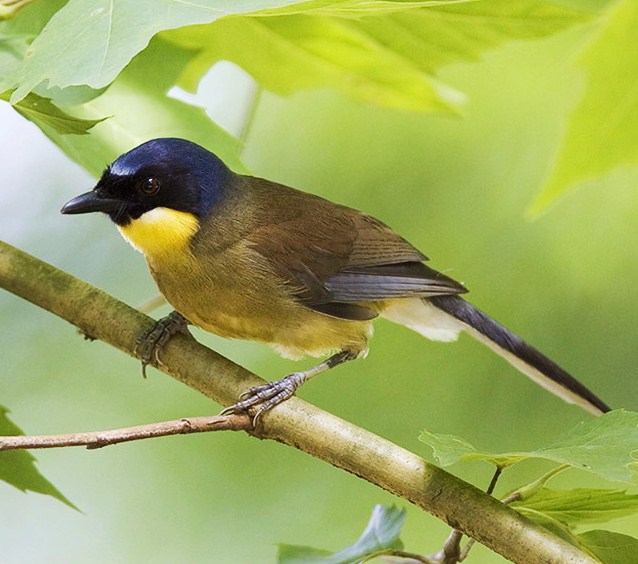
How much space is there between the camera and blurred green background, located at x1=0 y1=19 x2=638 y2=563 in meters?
2.87

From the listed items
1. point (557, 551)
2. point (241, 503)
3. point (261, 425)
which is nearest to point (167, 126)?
point (261, 425)

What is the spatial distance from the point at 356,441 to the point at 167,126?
26.3 inches

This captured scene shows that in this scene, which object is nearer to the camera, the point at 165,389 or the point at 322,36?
the point at 322,36

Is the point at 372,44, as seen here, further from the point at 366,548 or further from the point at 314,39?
the point at 366,548

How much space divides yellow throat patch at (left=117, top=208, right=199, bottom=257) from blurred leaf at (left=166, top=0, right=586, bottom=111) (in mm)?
327

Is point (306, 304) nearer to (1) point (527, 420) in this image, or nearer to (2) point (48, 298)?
(2) point (48, 298)

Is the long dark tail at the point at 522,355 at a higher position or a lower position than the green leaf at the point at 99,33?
higher

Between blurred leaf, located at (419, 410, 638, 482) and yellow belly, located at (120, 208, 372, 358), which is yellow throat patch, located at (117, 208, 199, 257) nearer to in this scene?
yellow belly, located at (120, 208, 372, 358)

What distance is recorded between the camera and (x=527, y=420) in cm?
286

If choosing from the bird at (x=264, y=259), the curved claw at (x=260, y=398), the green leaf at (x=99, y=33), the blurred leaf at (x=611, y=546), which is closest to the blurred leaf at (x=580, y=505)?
the blurred leaf at (x=611, y=546)

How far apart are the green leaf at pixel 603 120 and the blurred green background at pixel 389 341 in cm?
121

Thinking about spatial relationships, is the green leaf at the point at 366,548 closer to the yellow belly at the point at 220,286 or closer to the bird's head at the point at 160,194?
the yellow belly at the point at 220,286

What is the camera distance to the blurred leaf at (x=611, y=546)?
1225mm

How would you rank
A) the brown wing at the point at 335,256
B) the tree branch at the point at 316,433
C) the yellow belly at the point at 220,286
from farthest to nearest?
the brown wing at the point at 335,256, the yellow belly at the point at 220,286, the tree branch at the point at 316,433
